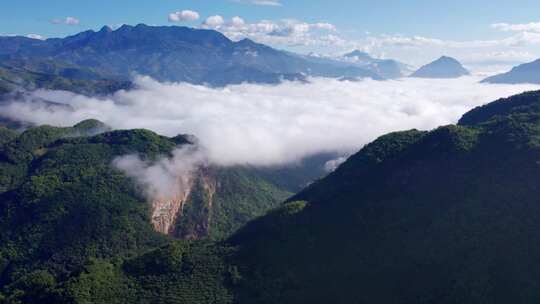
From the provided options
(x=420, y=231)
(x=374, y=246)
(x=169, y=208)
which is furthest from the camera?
(x=169, y=208)

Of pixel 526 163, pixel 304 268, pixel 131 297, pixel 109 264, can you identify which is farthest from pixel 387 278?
pixel 109 264

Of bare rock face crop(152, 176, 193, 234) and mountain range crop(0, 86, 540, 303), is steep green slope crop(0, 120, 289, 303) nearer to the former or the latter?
mountain range crop(0, 86, 540, 303)

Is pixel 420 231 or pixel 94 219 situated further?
pixel 94 219

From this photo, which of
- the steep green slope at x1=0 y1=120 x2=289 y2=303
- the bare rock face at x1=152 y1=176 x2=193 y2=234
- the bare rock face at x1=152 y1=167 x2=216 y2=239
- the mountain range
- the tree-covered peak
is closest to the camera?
the mountain range

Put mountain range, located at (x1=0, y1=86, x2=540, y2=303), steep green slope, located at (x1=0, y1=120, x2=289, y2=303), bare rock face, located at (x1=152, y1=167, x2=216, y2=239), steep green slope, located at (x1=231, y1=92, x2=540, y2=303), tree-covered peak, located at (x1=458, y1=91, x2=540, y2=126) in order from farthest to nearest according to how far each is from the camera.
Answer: bare rock face, located at (x1=152, y1=167, x2=216, y2=239) < tree-covered peak, located at (x1=458, y1=91, x2=540, y2=126) < steep green slope, located at (x1=0, y1=120, x2=289, y2=303) < mountain range, located at (x1=0, y1=86, x2=540, y2=303) < steep green slope, located at (x1=231, y1=92, x2=540, y2=303)

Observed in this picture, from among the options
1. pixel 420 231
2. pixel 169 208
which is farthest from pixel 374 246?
pixel 169 208

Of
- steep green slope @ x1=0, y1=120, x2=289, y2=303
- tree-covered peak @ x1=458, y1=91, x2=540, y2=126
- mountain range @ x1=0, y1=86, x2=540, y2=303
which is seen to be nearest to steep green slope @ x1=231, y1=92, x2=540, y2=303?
mountain range @ x1=0, y1=86, x2=540, y2=303

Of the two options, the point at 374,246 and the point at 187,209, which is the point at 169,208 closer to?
the point at 187,209

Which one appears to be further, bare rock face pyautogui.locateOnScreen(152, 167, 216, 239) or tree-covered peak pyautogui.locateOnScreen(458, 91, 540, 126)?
bare rock face pyautogui.locateOnScreen(152, 167, 216, 239)

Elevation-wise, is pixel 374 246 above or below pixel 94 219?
above
